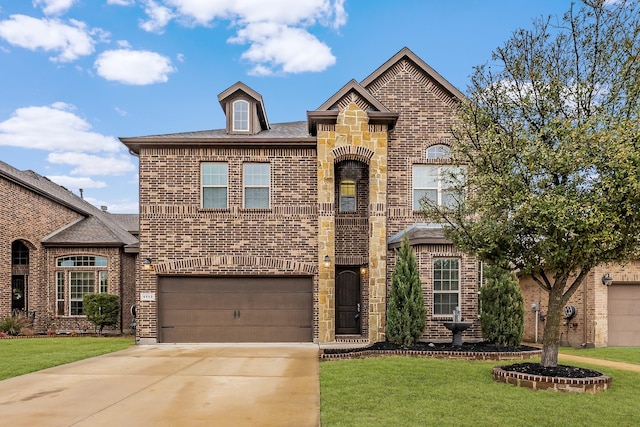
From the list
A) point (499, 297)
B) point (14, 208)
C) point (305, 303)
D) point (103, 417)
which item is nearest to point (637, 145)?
point (499, 297)

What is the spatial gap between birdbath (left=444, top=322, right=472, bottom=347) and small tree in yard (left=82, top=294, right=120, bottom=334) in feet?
41.6

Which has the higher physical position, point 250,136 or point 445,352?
point 250,136

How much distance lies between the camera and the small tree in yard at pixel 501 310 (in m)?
11.9

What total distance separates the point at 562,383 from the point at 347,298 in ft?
26.1

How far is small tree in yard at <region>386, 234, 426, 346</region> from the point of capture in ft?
38.7

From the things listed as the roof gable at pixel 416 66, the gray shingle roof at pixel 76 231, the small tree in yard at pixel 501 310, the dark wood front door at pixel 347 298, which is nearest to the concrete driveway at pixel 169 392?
the dark wood front door at pixel 347 298

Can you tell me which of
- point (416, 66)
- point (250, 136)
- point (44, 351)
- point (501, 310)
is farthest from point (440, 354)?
point (44, 351)

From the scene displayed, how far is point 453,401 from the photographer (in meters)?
6.75

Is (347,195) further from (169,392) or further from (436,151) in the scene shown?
(169,392)

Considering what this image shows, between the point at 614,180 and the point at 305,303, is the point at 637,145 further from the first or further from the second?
the point at 305,303

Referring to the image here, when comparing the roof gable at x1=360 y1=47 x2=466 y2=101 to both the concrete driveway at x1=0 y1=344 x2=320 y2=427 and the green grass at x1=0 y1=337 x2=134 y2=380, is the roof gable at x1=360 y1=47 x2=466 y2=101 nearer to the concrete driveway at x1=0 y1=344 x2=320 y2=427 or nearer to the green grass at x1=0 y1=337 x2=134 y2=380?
the concrete driveway at x1=0 y1=344 x2=320 y2=427

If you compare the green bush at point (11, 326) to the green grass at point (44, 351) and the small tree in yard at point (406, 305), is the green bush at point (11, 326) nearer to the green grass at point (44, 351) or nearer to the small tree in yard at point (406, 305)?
the green grass at point (44, 351)

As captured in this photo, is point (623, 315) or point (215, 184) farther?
point (215, 184)

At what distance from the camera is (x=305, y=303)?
14.3m
